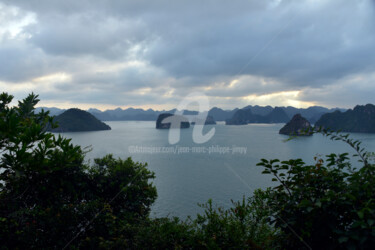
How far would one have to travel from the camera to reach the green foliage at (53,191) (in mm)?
6113

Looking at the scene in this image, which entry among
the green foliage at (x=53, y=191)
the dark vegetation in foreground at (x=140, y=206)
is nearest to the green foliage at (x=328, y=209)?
the dark vegetation in foreground at (x=140, y=206)

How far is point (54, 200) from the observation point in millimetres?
8766

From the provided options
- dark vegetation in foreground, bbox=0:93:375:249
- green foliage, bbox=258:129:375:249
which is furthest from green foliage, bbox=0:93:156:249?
green foliage, bbox=258:129:375:249

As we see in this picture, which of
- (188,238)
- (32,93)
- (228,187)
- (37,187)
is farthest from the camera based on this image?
(228,187)

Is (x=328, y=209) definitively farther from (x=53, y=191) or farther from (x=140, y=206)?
(x=140, y=206)

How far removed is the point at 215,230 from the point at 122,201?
693 cm

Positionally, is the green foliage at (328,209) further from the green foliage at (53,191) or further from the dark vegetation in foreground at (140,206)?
the green foliage at (53,191)

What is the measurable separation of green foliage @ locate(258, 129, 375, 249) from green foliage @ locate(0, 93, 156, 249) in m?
4.31

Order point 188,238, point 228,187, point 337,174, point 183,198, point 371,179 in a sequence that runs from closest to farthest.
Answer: point 371,179
point 337,174
point 188,238
point 183,198
point 228,187

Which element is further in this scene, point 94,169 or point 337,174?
point 94,169

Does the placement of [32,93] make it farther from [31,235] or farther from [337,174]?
[337,174]

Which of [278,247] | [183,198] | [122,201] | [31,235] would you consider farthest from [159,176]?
[278,247]

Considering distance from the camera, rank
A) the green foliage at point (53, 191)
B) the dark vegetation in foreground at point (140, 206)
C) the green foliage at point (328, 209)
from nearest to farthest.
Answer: the green foliage at point (328, 209) → the dark vegetation in foreground at point (140, 206) → the green foliage at point (53, 191)

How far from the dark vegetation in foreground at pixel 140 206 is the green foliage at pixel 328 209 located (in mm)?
17
